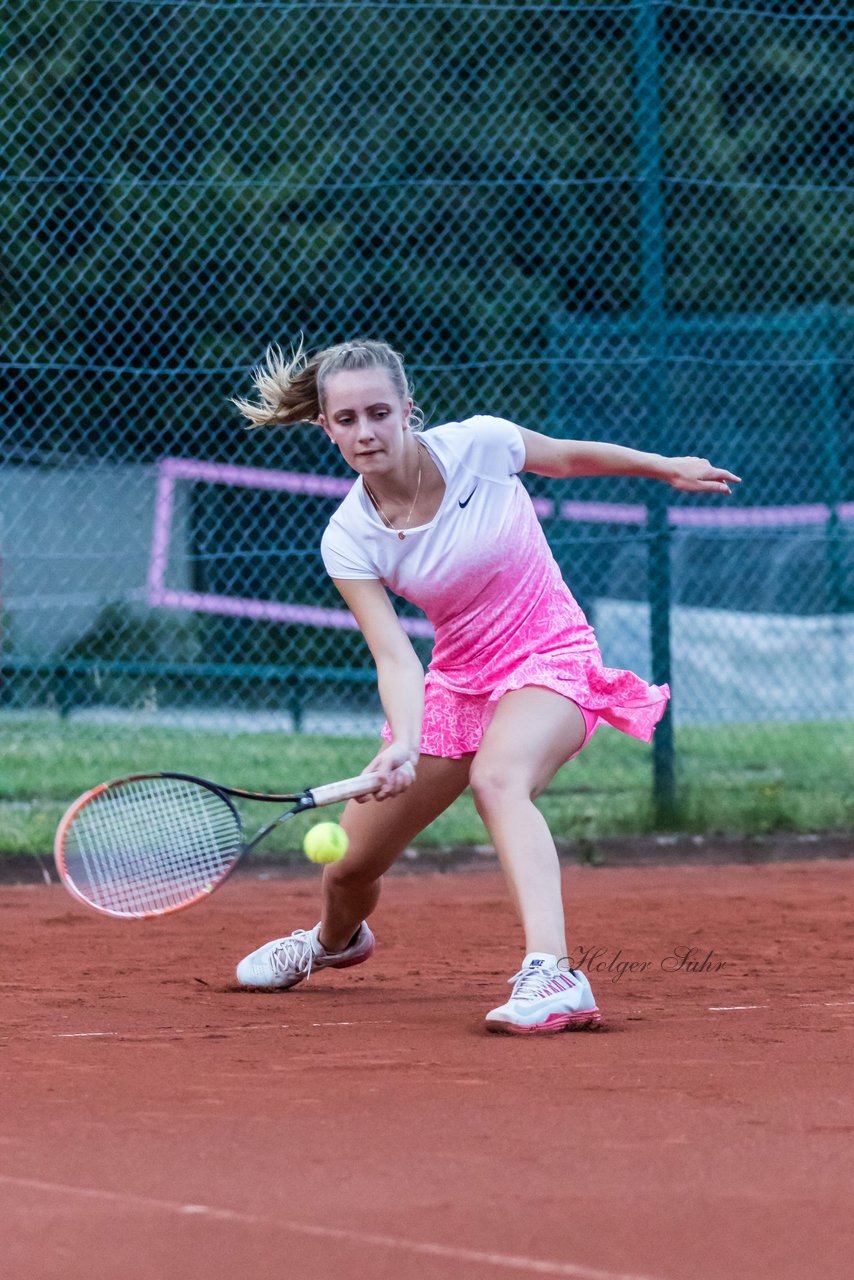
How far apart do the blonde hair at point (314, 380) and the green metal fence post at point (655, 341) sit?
3368 millimetres

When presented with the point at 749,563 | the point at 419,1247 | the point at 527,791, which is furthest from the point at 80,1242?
the point at 749,563

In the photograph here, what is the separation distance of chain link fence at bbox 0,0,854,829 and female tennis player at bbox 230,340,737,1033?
2.85 meters

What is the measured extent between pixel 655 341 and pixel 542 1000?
427cm

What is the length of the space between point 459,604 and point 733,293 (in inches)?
275

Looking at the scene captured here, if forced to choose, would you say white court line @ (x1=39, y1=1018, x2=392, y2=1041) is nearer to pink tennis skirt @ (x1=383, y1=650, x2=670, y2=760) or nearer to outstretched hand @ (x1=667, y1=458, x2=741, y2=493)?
pink tennis skirt @ (x1=383, y1=650, x2=670, y2=760)

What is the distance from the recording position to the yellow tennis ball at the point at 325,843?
409cm

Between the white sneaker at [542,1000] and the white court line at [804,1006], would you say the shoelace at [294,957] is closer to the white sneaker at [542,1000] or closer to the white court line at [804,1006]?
the white sneaker at [542,1000]

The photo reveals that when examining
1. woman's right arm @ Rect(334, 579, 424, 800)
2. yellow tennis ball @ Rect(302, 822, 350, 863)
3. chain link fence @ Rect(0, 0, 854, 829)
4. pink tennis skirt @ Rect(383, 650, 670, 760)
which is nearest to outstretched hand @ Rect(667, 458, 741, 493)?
pink tennis skirt @ Rect(383, 650, 670, 760)

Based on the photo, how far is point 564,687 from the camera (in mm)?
4207

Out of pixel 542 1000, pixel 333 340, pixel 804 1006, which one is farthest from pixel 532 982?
pixel 333 340

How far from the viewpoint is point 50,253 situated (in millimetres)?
7664

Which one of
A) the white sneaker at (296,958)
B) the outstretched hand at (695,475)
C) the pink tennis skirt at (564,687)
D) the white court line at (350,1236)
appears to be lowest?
the white sneaker at (296,958)

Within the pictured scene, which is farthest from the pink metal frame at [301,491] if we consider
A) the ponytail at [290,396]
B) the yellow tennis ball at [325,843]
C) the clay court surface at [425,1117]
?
the yellow tennis ball at [325,843]

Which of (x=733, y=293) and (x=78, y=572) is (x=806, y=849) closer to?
(x=78, y=572)
